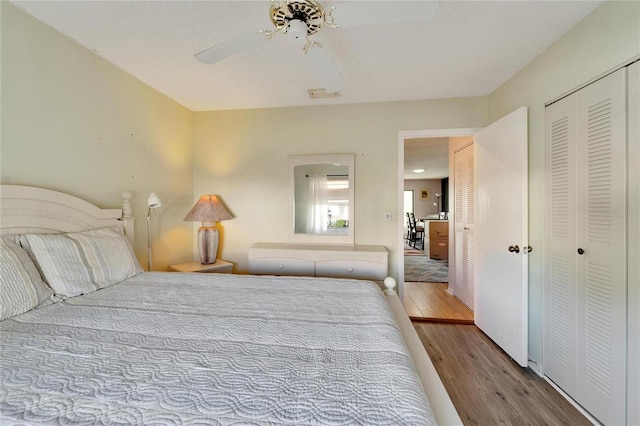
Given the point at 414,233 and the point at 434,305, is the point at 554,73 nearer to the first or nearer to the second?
the point at 434,305

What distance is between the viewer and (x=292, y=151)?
289 cm

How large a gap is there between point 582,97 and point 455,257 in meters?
2.33

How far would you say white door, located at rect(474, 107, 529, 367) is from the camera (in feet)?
6.25

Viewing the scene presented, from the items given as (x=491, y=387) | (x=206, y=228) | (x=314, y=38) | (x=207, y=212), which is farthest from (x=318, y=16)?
(x=491, y=387)

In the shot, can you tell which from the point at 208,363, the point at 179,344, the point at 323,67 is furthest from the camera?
the point at 323,67

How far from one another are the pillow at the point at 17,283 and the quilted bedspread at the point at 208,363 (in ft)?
0.18

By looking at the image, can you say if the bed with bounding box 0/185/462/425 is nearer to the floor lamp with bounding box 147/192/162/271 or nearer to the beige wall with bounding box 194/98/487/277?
the floor lamp with bounding box 147/192/162/271

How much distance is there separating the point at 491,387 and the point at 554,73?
7.21ft

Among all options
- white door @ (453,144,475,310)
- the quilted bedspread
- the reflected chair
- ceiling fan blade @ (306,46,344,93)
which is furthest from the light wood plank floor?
the reflected chair

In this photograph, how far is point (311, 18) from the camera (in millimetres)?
1217

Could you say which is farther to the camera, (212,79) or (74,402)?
(212,79)

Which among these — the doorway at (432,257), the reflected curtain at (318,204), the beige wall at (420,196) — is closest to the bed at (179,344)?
the reflected curtain at (318,204)

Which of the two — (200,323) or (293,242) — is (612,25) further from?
(293,242)

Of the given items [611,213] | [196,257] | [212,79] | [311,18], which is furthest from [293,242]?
[611,213]
